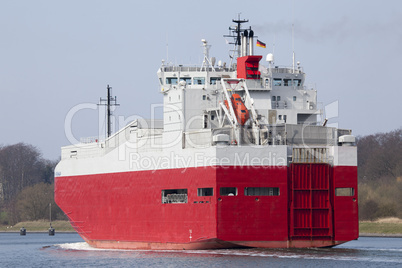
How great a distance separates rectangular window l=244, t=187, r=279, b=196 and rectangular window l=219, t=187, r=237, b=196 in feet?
1.46

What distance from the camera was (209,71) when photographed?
3925 centimetres

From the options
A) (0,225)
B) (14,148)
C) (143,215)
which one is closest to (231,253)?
(143,215)

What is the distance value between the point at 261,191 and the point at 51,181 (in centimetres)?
6862

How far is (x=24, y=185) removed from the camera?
311 feet

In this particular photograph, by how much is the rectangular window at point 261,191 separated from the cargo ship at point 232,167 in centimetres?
4

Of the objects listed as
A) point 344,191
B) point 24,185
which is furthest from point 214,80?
point 24,185

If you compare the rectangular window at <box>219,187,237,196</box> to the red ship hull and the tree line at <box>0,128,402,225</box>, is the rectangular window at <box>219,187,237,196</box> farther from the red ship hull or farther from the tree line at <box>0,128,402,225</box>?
the tree line at <box>0,128,402,225</box>

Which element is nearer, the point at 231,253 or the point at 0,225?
the point at 231,253

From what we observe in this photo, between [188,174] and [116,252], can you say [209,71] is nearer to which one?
[188,174]

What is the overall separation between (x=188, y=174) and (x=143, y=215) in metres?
3.99

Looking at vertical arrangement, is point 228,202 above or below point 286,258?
above

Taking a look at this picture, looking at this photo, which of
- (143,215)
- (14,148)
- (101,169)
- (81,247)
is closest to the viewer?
(143,215)

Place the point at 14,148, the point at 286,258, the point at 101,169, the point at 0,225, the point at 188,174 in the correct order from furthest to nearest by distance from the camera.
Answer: the point at 14,148 → the point at 0,225 → the point at 101,169 → the point at 188,174 → the point at 286,258

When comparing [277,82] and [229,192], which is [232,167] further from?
[277,82]
